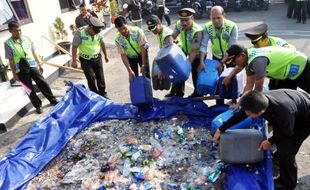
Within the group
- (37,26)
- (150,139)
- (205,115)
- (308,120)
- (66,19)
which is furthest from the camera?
(66,19)

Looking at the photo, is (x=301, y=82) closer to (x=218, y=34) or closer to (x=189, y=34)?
(x=218, y=34)

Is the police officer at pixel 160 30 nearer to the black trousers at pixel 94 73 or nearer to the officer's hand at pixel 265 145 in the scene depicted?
the black trousers at pixel 94 73

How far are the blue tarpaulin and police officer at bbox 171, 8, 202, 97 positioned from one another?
0.54m

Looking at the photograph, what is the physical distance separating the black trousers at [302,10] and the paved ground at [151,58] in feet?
1.14

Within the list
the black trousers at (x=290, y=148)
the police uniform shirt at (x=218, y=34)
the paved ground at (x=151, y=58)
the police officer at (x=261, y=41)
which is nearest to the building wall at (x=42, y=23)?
the paved ground at (x=151, y=58)

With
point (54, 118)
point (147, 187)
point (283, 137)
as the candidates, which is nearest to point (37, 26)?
point (54, 118)

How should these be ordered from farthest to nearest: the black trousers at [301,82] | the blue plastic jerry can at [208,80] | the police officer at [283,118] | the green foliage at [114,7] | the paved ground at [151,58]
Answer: the green foliage at [114,7] < the blue plastic jerry can at [208,80] < the paved ground at [151,58] < the black trousers at [301,82] < the police officer at [283,118]

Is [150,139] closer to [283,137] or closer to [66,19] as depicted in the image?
[283,137]

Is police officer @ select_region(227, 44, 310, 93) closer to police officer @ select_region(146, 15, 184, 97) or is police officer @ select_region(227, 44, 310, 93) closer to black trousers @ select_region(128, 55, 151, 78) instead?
police officer @ select_region(146, 15, 184, 97)

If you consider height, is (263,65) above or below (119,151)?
above

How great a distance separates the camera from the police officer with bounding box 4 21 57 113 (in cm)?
557

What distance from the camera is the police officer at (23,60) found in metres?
5.57

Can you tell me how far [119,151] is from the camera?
4.17m

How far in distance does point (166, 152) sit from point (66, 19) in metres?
7.76
